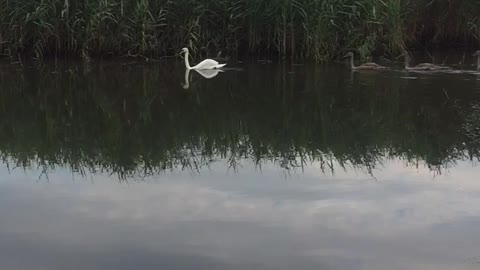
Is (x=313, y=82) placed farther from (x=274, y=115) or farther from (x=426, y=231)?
(x=426, y=231)

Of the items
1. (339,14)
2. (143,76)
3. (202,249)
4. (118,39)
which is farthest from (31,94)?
(202,249)

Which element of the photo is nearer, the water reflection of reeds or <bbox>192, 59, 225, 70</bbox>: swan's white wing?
the water reflection of reeds

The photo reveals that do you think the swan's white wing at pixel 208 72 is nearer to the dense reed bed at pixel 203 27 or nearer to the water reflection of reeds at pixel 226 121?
the water reflection of reeds at pixel 226 121

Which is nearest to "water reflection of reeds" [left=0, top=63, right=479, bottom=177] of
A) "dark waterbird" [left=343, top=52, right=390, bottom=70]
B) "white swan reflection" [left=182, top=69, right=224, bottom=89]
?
"white swan reflection" [left=182, top=69, right=224, bottom=89]

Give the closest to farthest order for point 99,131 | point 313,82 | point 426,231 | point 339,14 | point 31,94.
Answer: point 426,231 < point 99,131 < point 31,94 < point 313,82 < point 339,14

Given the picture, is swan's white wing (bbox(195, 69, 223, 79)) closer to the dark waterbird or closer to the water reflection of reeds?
the water reflection of reeds

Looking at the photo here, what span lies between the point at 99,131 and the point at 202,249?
324cm

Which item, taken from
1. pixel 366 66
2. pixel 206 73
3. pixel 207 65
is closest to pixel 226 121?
pixel 206 73

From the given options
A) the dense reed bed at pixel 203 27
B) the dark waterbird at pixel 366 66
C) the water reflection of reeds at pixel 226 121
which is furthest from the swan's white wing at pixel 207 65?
the dark waterbird at pixel 366 66

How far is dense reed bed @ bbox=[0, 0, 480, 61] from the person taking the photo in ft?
38.3

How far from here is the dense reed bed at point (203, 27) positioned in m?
11.7

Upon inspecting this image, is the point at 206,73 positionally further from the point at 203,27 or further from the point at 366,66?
the point at 366,66

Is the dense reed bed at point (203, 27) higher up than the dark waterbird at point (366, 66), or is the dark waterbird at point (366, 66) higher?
the dense reed bed at point (203, 27)

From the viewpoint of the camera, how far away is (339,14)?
11.7m
